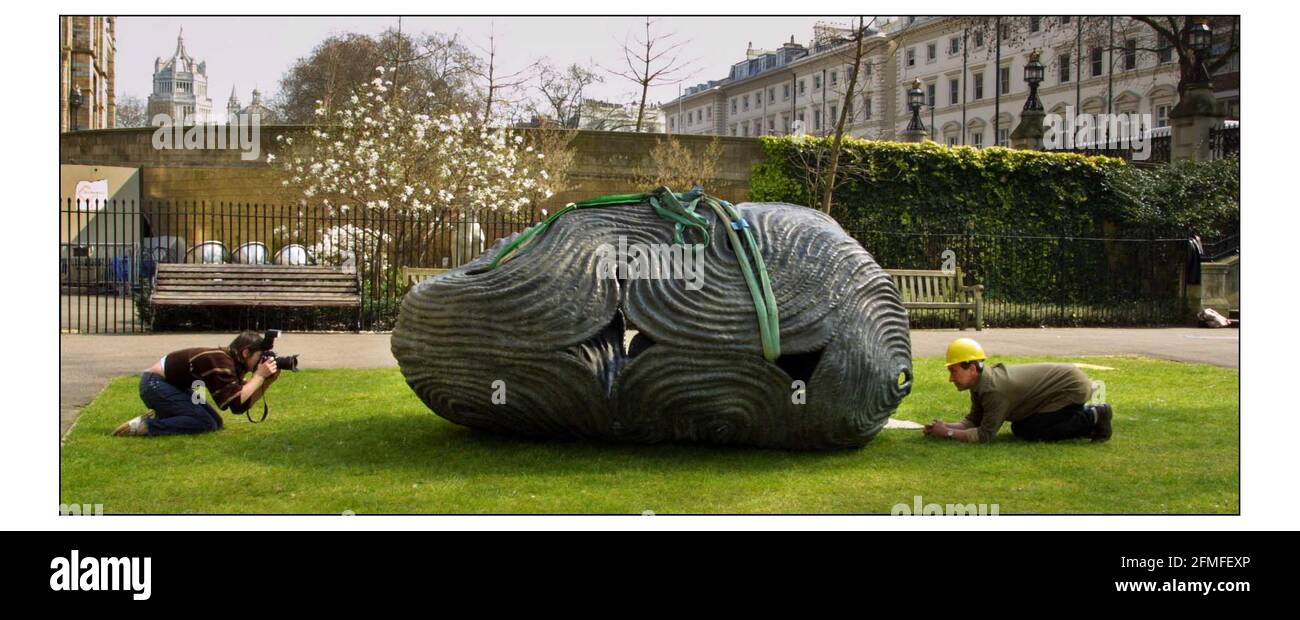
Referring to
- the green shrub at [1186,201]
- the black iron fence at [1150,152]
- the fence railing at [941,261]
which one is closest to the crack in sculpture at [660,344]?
the fence railing at [941,261]

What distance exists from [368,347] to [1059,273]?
1422 cm

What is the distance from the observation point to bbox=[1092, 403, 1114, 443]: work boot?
749 centimetres

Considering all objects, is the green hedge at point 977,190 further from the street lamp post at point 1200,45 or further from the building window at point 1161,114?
the building window at point 1161,114

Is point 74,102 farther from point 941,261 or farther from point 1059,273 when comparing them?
point 1059,273

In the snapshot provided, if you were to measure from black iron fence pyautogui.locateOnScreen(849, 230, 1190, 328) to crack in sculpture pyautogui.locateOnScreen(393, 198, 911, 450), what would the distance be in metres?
12.4

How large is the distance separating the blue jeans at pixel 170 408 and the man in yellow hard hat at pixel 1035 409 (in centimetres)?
527

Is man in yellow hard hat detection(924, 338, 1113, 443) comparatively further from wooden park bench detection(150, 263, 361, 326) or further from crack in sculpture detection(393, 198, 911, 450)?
wooden park bench detection(150, 263, 361, 326)

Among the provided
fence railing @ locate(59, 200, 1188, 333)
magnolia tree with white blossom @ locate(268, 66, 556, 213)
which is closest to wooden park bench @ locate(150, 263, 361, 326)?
fence railing @ locate(59, 200, 1188, 333)

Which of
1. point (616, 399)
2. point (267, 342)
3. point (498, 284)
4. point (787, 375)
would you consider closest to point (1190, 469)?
point (787, 375)

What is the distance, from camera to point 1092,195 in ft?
81.4

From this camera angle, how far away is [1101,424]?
7.50m

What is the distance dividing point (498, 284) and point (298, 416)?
9.14 ft

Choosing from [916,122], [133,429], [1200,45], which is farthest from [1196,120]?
[133,429]

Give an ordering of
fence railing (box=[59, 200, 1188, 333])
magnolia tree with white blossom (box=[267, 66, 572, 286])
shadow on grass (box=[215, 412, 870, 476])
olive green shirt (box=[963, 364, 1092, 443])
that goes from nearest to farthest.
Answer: shadow on grass (box=[215, 412, 870, 476])
olive green shirt (box=[963, 364, 1092, 443])
fence railing (box=[59, 200, 1188, 333])
magnolia tree with white blossom (box=[267, 66, 572, 286])
